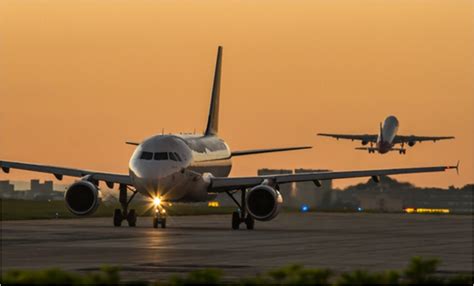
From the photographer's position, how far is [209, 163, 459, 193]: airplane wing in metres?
54.2

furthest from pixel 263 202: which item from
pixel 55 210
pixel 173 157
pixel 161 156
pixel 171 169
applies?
pixel 55 210

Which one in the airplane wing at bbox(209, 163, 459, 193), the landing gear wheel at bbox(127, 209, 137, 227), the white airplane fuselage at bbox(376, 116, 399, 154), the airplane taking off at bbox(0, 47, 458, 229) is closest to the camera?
the airplane taking off at bbox(0, 47, 458, 229)

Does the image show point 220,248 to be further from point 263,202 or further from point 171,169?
point 171,169

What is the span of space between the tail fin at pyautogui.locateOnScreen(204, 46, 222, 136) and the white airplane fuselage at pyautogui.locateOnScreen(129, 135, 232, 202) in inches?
330

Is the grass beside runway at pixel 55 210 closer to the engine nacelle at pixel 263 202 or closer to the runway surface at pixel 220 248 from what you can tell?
the runway surface at pixel 220 248

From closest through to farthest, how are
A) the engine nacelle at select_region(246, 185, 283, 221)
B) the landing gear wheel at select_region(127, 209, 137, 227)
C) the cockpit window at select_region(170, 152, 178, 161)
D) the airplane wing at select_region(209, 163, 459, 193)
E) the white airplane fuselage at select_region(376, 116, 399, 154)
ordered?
the engine nacelle at select_region(246, 185, 283, 221)
the cockpit window at select_region(170, 152, 178, 161)
the landing gear wheel at select_region(127, 209, 137, 227)
the airplane wing at select_region(209, 163, 459, 193)
the white airplane fuselage at select_region(376, 116, 399, 154)

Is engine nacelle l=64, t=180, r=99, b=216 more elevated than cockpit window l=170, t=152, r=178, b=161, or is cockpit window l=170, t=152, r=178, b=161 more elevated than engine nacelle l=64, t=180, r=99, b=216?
cockpit window l=170, t=152, r=178, b=161

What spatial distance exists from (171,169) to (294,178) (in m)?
5.77

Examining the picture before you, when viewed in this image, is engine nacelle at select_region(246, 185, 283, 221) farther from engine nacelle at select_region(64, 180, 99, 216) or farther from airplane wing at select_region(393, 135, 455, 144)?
airplane wing at select_region(393, 135, 455, 144)

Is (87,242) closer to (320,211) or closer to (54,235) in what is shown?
(54,235)

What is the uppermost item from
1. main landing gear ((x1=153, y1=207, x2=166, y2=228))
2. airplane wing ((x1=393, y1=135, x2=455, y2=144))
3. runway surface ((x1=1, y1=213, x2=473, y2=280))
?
airplane wing ((x1=393, y1=135, x2=455, y2=144))

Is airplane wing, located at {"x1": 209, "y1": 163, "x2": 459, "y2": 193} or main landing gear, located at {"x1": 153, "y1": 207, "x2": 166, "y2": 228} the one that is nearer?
main landing gear, located at {"x1": 153, "y1": 207, "x2": 166, "y2": 228}

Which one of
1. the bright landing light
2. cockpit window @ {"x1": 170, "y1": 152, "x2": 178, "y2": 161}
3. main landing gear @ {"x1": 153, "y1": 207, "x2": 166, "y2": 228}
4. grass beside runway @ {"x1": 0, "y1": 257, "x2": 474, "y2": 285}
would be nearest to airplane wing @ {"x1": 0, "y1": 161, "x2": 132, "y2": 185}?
the bright landing light

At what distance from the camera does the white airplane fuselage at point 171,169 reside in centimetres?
5172
